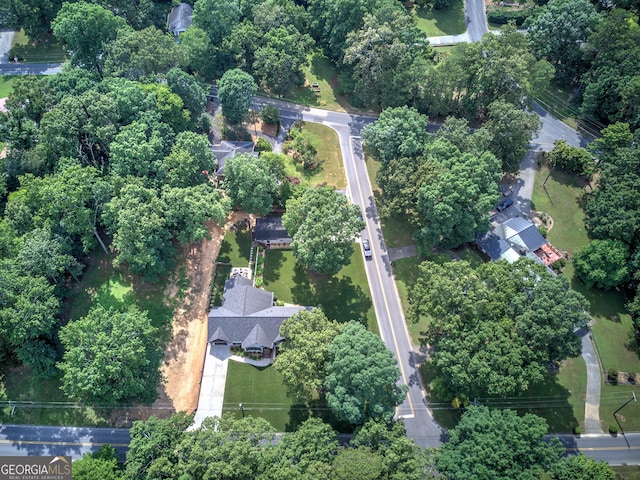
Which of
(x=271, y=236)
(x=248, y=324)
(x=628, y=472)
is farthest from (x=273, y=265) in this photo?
(x=628, y=472)

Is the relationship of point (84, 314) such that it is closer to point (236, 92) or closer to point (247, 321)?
point (247, 321)

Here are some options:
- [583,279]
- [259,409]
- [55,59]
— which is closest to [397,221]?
[583,279]

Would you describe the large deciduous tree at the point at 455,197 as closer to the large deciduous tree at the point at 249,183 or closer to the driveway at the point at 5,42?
the large deciduous tree at the point at 249,183

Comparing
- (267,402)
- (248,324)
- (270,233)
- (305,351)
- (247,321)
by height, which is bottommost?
(267,402)

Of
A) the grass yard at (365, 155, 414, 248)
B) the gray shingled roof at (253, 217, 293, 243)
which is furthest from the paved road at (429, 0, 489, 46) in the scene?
the gray shingled roof at (253, 217, 293, 243)

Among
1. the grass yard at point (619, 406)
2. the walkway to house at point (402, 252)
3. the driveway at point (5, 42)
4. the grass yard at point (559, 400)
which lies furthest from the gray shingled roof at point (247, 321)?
the driveway at point (5, 42)

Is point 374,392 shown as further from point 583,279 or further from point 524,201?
point 524,201

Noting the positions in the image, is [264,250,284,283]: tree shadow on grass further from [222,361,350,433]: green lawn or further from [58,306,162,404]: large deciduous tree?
[58,306,162,404]: large deciduous tree
